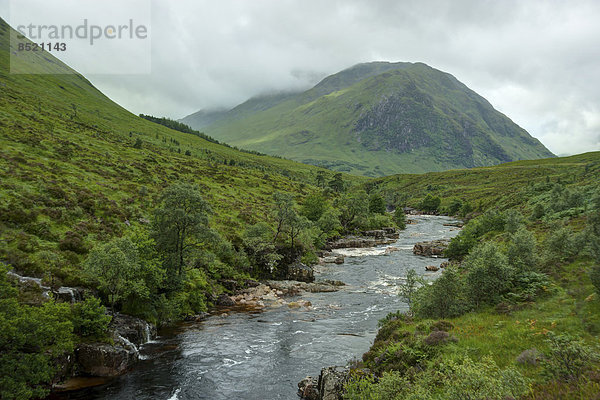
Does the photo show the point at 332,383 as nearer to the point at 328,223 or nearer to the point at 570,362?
the point at 570,362

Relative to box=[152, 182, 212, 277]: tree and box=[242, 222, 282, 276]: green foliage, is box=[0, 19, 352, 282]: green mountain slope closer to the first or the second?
Answer: box=[242, 222, 282, 276]: green foliage

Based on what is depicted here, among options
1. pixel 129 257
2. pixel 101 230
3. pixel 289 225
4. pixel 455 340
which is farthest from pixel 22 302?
pixel 289 225

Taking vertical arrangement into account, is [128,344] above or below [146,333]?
above

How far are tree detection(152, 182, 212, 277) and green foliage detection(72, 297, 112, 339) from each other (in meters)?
11.2

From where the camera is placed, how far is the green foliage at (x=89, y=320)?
24016 mm

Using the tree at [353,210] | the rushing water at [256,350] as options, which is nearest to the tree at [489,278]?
the rushing water at [256,350]

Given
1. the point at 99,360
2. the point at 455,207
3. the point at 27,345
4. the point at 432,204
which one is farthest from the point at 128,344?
the point at 432,204

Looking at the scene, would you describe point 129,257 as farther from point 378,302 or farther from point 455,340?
point 378,302

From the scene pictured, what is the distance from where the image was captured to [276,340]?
32.2m

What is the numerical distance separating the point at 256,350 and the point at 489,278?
2194cm

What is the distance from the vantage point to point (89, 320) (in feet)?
79.2

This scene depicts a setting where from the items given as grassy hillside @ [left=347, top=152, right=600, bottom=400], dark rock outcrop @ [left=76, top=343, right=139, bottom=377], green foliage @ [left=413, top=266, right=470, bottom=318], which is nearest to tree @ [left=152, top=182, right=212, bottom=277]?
dark rock outcrop @ [left=76, top=343, right=139, bottom=377]

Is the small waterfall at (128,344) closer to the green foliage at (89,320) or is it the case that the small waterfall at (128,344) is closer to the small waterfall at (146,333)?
the green foliage at (89,320)

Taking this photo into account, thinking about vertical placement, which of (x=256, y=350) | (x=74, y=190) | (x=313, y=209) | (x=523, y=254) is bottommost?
(x=256, y=350)
